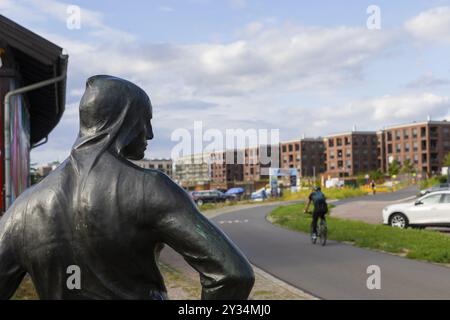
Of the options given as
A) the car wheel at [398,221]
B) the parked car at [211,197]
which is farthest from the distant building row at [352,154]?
the car wheel at [398,221]

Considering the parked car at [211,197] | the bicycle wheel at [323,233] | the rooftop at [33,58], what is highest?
the rooftop at [33,58]

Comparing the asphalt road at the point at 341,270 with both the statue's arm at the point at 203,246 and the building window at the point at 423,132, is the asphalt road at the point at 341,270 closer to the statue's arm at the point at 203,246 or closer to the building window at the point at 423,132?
the statue's arm at the point at 203,246

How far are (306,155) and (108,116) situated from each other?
444ft

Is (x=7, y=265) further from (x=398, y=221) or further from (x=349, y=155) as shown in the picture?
(x=349, y=155)

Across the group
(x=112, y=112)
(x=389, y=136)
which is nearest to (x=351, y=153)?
(x=389, y=136)

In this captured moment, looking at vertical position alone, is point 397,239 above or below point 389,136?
below

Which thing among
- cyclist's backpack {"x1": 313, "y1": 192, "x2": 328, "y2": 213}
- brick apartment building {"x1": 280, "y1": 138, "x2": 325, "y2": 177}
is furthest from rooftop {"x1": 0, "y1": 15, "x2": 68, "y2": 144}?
brick apartment building {"x1": 280, "y1": 138, "x2": 325, "y2": 177}

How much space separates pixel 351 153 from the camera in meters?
125

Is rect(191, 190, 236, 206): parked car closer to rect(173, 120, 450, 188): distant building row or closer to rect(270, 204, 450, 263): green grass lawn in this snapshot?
rect(173, 120, 450, 188): distant building row

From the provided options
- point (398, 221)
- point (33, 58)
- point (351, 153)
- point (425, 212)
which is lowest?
point (398, 221)

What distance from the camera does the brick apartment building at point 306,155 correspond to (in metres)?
135

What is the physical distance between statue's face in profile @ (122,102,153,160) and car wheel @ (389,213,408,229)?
64.7 feet

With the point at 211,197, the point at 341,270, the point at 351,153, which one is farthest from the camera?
the point at 351,153

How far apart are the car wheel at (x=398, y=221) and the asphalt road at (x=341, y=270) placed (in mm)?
4664
